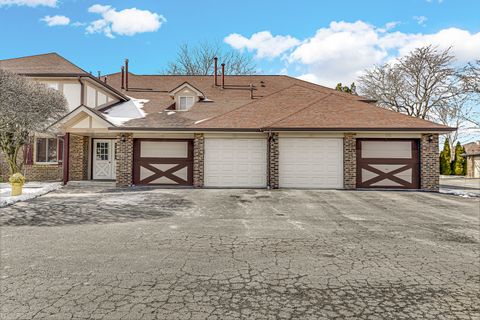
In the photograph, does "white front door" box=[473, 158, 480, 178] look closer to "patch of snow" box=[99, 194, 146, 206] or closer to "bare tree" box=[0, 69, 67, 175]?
"patch of snow" box=[99, 194, 146, 206]

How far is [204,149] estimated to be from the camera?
14.0 m

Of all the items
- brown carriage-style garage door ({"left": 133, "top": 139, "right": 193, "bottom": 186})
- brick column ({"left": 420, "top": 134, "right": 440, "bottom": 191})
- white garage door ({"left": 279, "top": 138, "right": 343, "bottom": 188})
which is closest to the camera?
brick column ({"left": 420, "top": 134, "right": 440, "bottom": 191})

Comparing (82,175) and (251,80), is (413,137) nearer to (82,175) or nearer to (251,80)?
(251,80)

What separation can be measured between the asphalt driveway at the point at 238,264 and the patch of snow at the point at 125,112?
701cm

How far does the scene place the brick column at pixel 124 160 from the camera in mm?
14031

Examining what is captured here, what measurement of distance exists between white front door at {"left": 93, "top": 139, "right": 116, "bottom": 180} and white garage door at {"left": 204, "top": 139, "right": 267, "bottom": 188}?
19.3 ft

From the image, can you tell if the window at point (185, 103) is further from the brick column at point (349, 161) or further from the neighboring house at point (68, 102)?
the brick column at point (349, 161)

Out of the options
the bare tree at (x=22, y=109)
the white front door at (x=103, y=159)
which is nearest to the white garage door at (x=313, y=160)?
the white front door at (x=103, y=159)

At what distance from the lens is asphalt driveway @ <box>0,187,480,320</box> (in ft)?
10.1

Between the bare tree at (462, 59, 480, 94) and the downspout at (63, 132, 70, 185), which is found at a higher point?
the bare tree at (462, 59, 480, 94)

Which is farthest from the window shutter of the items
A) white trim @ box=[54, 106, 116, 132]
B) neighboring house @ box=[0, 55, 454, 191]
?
white trim @ box=[54, 106, 116, 132]

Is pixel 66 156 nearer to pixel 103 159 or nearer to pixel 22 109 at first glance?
pixel 103 159

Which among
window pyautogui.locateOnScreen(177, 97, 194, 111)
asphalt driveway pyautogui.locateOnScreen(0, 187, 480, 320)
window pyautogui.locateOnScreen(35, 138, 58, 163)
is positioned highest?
window pyautogui.locateOnScreen(177, 97, 194, 111)

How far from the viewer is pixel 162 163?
1432 centimetres
